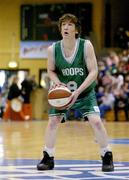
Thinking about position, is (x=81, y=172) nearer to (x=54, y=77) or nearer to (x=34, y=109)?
(x=54, y=77)

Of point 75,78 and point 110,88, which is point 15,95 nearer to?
point 110,88

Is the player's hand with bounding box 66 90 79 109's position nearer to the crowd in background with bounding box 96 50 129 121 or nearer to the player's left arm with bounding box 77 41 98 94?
the player's left arm with bounding box 77 41 98 94

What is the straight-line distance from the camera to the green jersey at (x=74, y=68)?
762 cm

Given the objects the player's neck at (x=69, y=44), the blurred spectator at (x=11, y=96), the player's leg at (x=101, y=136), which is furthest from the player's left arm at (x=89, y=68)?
the blurred spectator at (x=11, y=96)

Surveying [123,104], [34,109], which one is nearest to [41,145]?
[123,104]

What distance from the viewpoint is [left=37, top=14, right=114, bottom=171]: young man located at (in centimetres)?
753

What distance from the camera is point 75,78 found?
7.62 m

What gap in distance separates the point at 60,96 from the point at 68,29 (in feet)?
2.71

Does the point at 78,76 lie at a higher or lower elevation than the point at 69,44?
lower

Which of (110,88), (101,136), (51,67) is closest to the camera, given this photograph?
(101,136)

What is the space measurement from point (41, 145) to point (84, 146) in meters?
0.82

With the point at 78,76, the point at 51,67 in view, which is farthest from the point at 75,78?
the point at 51,67

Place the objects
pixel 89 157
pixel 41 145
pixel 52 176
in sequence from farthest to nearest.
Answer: pixel 41 145, pixel 89 157, pixel 52 176

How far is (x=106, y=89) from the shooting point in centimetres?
2522
